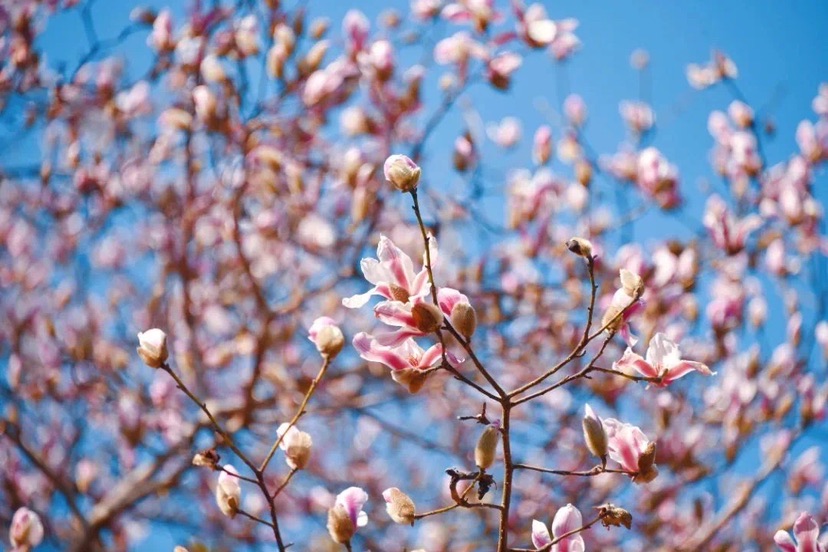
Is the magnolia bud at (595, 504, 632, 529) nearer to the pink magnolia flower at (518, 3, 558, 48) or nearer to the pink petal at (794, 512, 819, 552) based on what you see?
the pink petal at (794, 512, 819, 552)

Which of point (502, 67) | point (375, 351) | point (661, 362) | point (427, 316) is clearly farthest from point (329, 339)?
point (502, 67)

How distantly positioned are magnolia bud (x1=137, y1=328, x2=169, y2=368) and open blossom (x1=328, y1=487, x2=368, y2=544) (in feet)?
1.21

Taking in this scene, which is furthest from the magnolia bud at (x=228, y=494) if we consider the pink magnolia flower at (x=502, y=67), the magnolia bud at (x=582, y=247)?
the pink magnolia flower at (x=502, y=67)

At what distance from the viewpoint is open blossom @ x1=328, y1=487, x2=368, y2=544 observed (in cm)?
101

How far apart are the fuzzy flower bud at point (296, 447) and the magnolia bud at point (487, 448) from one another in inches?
11.6

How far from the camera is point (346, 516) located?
1016mm

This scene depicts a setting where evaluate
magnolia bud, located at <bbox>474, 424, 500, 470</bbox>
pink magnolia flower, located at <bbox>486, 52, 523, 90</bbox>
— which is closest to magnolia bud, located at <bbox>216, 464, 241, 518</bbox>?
magnolia bud, located at <bbox>474, 424, 500, 470</bbox>

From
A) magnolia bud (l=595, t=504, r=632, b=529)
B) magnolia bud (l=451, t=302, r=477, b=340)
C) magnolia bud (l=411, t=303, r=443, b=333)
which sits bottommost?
magnolia bud (l=595, t=504, r=632, b=529)

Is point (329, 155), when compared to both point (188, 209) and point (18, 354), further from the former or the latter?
point (18, 354)

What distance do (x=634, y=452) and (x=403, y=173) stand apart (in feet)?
1.80

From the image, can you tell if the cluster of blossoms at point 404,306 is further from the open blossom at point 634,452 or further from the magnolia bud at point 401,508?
the open blossom at point 634,452

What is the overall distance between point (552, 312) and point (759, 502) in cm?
183

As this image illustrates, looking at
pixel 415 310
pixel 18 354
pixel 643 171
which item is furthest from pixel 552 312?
pixel 18 354

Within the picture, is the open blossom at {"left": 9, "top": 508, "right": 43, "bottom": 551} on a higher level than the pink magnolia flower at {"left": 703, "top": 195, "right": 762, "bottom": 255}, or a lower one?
higher
